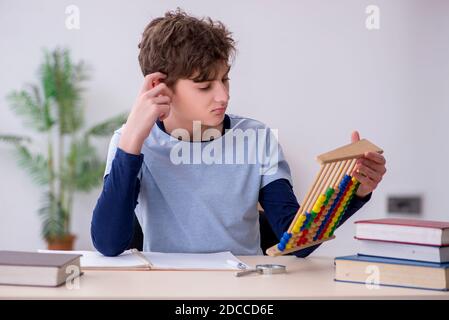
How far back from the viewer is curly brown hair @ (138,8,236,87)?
1757 mm

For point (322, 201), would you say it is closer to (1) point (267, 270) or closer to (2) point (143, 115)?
(1) point (267, 270)

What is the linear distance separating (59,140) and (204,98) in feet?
11.2

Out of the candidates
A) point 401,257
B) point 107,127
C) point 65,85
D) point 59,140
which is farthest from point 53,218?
point 401,257

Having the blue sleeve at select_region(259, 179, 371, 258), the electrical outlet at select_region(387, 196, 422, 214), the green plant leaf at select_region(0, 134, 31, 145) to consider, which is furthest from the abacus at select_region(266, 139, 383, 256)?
the green plant leaf at select_region(0, 134, 31, 145)

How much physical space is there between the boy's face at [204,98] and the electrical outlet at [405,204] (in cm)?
314

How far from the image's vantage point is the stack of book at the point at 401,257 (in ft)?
4.16

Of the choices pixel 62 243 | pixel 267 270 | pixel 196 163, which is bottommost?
pixel 62 243

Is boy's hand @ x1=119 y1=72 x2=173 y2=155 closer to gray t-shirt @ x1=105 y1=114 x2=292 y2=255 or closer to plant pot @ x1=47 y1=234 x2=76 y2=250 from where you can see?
gray t-shirt @ x1=105 y1=114 x2=292 y2=255

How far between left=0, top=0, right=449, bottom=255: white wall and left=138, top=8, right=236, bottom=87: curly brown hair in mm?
2992

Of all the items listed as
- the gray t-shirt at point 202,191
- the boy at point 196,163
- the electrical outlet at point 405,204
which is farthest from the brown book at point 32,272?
the electrical outlet at point 405,204

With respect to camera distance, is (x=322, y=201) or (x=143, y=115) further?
(x=143, y=115)

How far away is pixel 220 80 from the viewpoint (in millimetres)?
1761

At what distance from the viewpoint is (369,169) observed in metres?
1.52
